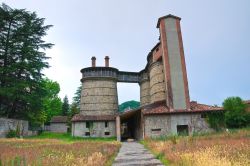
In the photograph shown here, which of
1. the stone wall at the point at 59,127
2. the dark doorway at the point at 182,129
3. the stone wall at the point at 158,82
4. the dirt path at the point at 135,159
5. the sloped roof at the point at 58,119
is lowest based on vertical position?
the dirt path at the point at 135,159

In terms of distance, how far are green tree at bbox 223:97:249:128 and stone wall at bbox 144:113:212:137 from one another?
17.2m

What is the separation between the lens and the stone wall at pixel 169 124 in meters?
30.4

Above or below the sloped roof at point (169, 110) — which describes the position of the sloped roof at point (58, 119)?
above

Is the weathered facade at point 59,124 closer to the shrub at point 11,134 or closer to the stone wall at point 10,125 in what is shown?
the stone wall at point 10,125

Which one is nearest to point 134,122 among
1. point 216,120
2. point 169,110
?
point 169,110

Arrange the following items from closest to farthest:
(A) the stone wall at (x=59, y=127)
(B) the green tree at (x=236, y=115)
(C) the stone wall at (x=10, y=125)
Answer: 1. (C) the stone wall at (x=10, y=125)
2. (B) the green tree at (x=236, y=115)
3. (A) the stone wall at (x=59, y=127)

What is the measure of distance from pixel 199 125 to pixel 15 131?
74.7 ft

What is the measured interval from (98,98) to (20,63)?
13.9 metres

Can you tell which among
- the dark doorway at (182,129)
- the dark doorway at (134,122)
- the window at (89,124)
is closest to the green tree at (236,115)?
the dark doorway at (134,122)

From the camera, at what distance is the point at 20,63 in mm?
33438

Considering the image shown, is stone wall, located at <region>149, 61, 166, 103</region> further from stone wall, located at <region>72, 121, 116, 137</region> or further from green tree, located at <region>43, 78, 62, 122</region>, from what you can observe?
green tree, located at <region>43, 78, 62, 122</region>

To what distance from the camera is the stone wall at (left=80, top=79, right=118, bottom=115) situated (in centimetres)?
4197

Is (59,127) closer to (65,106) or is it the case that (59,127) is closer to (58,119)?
(58,119)

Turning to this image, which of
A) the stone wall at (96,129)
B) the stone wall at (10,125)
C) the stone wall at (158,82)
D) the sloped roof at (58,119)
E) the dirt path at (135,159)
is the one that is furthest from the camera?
the sloped roof at (58,119)
